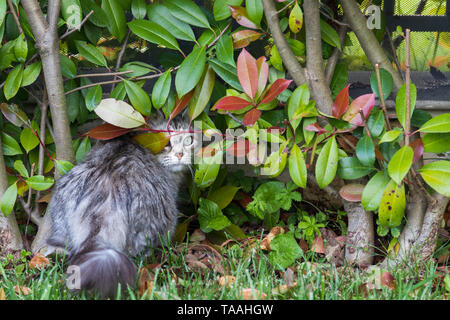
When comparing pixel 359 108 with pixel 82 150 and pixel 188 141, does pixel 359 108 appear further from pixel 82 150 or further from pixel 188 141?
pixel 82 150

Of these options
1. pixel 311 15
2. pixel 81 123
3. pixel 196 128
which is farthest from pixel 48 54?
pixel 311 15

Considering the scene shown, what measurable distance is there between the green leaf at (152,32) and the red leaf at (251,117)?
0.45 metres

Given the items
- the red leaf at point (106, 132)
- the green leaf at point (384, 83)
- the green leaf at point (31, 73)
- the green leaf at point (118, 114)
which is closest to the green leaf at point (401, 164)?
the green leaf at point (384, 83)

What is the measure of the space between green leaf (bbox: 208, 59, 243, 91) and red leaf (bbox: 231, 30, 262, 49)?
0.09 metres

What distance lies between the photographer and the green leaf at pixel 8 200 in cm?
210

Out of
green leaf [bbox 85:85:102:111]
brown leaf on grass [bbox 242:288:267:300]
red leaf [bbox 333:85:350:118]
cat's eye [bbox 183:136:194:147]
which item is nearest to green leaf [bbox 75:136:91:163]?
green leaf [bbox 85:85:102:111]

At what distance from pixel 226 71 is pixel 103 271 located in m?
0.92

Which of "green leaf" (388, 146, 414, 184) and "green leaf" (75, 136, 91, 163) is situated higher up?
"green leaf" (75, 136, 91, 163)

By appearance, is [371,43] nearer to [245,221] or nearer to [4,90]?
[245,221]

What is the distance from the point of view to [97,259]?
65.4 inches

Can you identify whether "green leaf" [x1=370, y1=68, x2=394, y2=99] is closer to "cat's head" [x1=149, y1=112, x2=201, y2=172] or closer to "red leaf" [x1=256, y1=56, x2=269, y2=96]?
"red leaf" [x1=256, y1=56, x2=269, y2=96]

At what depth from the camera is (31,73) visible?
2.12 metres

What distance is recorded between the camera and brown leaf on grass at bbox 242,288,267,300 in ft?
5.51

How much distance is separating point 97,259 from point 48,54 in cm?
92
